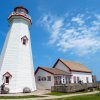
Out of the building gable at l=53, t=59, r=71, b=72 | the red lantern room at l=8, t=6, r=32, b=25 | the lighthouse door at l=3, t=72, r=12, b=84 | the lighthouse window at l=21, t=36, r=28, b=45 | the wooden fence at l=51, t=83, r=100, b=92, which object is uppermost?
the red lantern room at l=8, t=6, r=32, b=25

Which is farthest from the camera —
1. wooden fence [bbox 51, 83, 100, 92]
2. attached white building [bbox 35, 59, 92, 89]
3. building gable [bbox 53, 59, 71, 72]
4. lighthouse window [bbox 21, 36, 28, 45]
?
building gable [bbox 53, 59, 71, 72]

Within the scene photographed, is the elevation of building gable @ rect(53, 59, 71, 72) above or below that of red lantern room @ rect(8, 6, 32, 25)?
below

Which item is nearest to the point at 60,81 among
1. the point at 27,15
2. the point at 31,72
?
the point at 31,72

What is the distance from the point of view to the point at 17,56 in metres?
26.5

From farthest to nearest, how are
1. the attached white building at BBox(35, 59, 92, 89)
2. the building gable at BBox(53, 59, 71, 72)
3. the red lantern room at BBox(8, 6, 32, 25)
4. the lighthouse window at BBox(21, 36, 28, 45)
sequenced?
1. the building gable at BBox(53, 59, 71, 72)
2. the attached white building at BBox(35, 59, 92, 89)
3. the red lantern room at BBox(8, 6, 32, 25)
4. the lighthouse window at BBox(21, 36, 28, 45)

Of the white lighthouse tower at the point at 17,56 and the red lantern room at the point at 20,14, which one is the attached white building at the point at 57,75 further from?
the red lantern room at the point at 20,14

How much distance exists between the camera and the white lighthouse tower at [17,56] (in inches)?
1009

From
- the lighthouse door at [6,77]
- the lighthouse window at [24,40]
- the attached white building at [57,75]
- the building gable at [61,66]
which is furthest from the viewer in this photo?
the building gable at [61,66]

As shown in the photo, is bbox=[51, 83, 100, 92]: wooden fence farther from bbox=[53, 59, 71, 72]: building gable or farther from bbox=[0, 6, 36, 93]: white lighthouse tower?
bbox=[53, 59, 71, 72]: building gable

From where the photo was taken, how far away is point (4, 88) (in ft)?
80.9

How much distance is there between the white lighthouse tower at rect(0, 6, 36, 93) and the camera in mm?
25625

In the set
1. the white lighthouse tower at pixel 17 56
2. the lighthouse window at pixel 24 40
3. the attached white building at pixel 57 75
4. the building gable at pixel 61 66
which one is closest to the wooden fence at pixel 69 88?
the attached white building at pixel 57 75

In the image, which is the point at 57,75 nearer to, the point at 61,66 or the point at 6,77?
the point at 61,66

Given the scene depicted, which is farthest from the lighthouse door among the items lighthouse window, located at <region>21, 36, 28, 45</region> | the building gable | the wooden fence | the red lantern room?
the building gable
